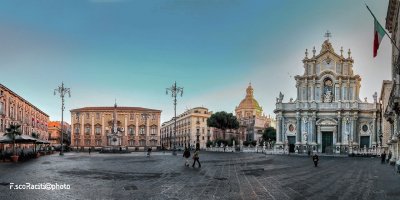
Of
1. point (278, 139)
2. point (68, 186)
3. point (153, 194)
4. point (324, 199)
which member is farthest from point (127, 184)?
point (278, 139)

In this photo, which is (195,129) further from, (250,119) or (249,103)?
(249,103)

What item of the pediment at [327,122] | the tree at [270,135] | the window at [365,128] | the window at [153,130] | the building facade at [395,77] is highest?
the building facade at [395,77]

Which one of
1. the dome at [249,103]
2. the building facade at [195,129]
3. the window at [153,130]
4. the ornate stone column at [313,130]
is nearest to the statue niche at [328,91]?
the ornate stone column at [313,130]

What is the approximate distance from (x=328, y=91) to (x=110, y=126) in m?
59.8

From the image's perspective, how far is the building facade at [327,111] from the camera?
77438mm

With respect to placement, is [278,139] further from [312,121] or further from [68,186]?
[68,186]

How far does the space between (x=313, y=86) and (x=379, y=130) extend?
14.0m

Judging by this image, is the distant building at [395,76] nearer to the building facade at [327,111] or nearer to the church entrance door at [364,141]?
the building facade at [327,111]

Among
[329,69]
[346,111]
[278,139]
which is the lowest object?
[278,139]

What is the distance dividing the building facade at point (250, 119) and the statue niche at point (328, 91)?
69847mm

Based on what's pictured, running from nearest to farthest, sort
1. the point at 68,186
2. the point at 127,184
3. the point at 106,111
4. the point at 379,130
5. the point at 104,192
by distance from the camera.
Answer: the point at 104,192 < the point at 68,186 < the point at 127,184 < the point at 379,130 < the point at 106,111

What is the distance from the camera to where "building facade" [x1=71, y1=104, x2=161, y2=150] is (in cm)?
11325

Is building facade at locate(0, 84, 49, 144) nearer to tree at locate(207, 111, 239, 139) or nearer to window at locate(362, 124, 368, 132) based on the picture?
tree at locate(207, 111, 239, 139)

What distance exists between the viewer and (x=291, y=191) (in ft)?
55.9
